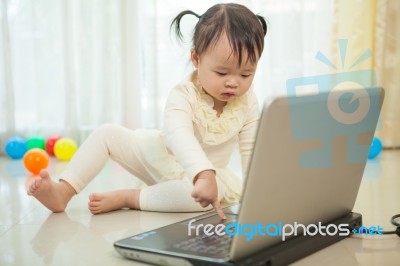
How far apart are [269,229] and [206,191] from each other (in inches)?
6.6

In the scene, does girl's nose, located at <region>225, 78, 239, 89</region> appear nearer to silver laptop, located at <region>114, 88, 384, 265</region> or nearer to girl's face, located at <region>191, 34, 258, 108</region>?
girl's face, located at <region>191, 34, 258, 108</region>

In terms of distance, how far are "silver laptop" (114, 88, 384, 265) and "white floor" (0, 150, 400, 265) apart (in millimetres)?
48

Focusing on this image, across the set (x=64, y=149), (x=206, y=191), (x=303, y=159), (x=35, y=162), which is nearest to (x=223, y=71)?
(x=206, y=191)

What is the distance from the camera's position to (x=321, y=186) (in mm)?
842

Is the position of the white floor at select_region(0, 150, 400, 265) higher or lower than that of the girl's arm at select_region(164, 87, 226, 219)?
lower

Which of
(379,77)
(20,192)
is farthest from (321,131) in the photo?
(379,77)

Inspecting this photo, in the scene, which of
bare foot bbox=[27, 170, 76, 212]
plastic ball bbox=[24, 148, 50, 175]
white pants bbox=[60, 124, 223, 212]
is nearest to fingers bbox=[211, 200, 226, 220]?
white pants bbox=[60, 124, 223, 212]

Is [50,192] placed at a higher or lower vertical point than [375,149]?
higher

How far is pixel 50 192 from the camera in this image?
1.20 m

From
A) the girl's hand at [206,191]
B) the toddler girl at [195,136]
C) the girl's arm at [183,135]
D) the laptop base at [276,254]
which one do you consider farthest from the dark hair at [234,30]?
the laptop base at [276,254]

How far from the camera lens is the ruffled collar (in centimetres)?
120

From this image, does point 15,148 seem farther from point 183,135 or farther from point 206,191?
point 206,191

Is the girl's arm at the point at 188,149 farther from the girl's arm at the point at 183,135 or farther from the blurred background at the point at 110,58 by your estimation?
the blurred background at the point at 110,58

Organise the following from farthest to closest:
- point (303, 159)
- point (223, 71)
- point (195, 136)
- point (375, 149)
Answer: point (375, 149) < point (195, 136) < point (223, 71) < point (303, 159)
